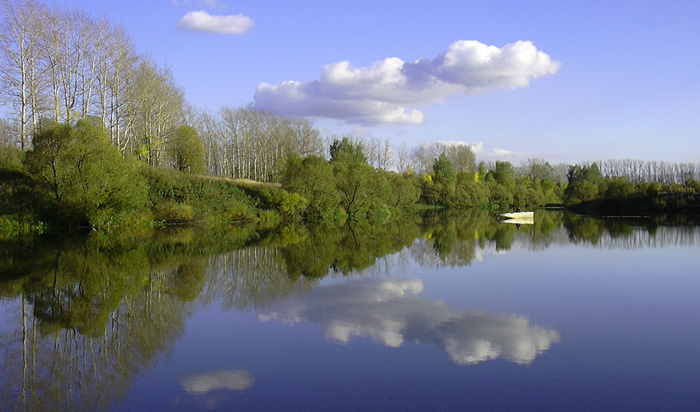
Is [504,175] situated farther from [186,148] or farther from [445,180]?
[186,148]

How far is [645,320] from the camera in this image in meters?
8.67

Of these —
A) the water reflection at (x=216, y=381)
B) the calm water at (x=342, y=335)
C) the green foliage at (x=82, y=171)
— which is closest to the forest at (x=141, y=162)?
the green foliage at (x=82, y=171)

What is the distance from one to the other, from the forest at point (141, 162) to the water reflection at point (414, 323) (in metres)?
18.3

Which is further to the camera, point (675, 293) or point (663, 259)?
point (663, 259)

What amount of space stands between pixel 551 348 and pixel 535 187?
313ft

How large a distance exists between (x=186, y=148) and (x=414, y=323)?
37.2 m

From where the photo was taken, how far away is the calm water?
5.31 meters

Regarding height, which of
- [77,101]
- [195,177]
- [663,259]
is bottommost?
[663,259]

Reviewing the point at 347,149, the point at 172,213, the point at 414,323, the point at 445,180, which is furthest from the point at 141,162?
the point at 445,180

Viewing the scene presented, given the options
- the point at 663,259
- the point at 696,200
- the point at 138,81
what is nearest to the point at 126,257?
the point at 663,259

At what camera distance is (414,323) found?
27.2 feet

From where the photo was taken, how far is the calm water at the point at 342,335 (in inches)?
209

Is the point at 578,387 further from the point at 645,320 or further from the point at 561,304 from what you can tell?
the point at 561,304

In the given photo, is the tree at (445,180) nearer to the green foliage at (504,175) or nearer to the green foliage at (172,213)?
the green foliage at (504,175)
